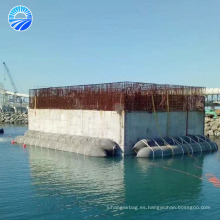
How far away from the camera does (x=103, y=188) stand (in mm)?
28328

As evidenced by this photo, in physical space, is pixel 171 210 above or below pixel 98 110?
below

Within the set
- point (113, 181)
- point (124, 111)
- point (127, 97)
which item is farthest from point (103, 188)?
point (127, 97)

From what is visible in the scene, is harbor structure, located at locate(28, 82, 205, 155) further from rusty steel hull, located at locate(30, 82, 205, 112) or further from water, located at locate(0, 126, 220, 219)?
water, located at locate(0, 126, 220, 219)

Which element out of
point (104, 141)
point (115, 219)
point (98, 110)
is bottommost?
point (115, 219)

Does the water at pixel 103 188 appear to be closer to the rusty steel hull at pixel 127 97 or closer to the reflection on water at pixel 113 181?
→ the reflection on water at pixel 113 181

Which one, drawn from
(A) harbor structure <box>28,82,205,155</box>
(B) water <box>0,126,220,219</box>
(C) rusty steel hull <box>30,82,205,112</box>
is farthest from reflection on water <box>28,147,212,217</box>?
(C) rusty steel hull <box>30,82,205,112</box>

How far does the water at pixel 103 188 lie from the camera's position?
2258cm

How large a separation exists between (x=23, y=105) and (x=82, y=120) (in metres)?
141

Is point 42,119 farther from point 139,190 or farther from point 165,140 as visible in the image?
point 139,190

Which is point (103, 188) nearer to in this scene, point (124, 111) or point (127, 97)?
point (124, 111)

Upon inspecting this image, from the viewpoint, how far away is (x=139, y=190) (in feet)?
91.8

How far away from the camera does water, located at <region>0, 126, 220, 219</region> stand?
74.1ft

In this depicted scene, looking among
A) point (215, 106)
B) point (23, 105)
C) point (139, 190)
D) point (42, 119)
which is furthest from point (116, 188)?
point (23, 105)

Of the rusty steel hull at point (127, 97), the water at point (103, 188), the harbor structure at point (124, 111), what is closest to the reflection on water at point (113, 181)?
the water at point (103, 188)
